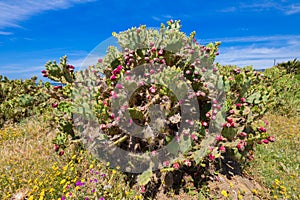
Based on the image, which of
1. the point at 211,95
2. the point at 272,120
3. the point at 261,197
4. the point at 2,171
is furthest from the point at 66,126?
the point at 272,120

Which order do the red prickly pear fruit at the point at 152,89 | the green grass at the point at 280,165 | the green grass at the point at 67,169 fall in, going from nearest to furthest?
the red prickly pear fruit at the point at 152,89, the green grass at the point at 67,169, the green grass at the point at 280,165

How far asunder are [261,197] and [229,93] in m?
1.48

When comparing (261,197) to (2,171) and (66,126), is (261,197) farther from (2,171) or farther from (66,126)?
(2,171)

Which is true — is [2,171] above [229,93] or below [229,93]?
below

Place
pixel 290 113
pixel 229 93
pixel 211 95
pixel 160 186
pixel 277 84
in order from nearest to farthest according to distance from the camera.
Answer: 1. pixel 160 186
2. pixel 211 95
3. pixel 229 93
4. pixel 290 113
5. pixel 277 84

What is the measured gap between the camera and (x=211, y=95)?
127 inches

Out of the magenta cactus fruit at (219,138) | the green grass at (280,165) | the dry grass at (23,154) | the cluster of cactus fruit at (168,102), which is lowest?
the green grass at (280,165)

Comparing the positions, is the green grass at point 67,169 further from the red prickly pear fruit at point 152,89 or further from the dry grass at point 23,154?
the red prickly pear fruit at point 152,89

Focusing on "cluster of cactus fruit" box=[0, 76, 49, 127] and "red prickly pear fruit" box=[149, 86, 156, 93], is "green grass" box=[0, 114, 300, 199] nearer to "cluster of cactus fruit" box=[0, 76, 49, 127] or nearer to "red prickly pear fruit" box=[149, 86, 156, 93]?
"red prickly pear fruit" box=[149, 86, 156, 93]

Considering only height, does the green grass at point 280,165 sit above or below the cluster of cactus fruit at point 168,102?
below

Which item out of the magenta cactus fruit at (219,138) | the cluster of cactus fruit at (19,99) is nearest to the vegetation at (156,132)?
the magenta cactus fruit at (219,138)

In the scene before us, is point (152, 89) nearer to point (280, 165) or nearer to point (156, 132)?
point (156, 132)

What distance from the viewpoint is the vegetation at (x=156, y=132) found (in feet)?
9.45

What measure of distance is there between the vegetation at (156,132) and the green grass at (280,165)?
0.06ft
